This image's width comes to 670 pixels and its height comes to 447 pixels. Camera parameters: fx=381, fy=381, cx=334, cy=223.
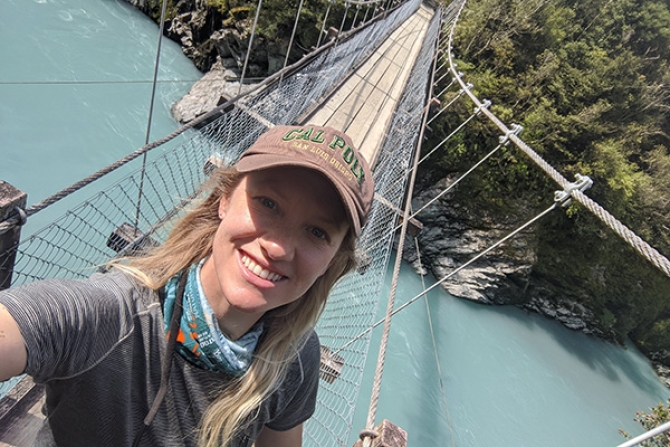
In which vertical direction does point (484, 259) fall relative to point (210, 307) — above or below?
below

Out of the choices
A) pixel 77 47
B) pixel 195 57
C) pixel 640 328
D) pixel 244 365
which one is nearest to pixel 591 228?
pixel 640 328

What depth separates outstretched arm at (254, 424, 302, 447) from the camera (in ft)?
2.55

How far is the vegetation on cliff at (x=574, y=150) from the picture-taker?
6.56 metres

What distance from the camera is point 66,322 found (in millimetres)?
461

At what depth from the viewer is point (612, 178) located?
20.6ft

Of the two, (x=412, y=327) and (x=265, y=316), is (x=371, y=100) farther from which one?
(x=265, y=316)

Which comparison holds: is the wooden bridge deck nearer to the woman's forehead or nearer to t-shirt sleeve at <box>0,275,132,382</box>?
the woman's forehead

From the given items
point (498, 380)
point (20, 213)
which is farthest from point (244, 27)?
point (20, 213)

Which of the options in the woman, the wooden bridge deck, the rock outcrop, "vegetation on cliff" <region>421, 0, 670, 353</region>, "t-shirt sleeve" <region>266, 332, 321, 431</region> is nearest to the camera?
the woman

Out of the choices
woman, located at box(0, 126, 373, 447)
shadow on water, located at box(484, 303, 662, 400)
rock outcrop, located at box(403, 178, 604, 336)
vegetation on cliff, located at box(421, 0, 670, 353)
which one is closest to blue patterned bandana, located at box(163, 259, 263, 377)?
woman, located at box(0, 126, 373, 447)

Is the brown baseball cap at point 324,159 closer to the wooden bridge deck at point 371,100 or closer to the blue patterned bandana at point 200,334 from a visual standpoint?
the blue patterned bandana at point 200,334

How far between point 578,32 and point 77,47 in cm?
1015

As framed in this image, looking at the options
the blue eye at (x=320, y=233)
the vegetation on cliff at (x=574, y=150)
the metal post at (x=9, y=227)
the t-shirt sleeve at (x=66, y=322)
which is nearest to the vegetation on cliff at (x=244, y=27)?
the vegetation on cliff at (x=574, y=150)

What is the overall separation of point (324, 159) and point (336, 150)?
0.03m
